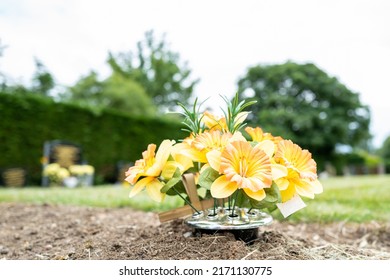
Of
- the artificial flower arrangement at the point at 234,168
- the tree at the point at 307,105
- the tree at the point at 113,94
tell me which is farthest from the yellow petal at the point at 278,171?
the tree at the point at 113,94

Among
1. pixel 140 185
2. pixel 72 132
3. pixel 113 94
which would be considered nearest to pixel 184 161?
pixel 140 185

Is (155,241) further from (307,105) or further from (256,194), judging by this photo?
(307,105)

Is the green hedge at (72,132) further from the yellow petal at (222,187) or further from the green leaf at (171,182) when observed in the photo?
the yellow petal at (222,187)

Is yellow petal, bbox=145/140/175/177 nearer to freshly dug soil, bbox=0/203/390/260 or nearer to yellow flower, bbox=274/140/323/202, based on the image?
freshly dug soil, bbox=0/203/390/260

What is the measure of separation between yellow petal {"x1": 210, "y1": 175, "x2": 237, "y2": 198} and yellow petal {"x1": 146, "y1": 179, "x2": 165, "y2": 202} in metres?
0.22

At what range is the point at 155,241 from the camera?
1347 mm

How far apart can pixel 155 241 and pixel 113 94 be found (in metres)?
15.1

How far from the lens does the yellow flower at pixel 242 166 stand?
1121 millimetres

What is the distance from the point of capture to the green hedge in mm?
7297

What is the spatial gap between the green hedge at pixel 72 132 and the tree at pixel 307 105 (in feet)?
13.7

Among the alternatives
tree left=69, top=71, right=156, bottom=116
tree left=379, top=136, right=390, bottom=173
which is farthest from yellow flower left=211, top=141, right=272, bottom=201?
tree left=379, top=136, right=390, bottom=173

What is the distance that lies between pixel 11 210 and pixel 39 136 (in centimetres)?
534
